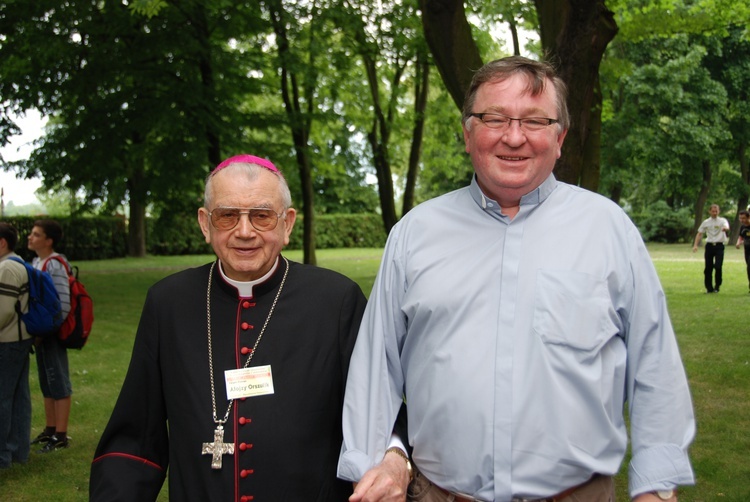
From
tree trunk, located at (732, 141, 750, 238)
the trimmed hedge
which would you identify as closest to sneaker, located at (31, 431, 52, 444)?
the trimmed hedge

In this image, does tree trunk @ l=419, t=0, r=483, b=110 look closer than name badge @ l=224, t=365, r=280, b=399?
No

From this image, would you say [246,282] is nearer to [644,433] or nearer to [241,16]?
[644,433]

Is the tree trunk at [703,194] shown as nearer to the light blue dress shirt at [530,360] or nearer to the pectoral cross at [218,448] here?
the light blue dress shirt at [530,360]

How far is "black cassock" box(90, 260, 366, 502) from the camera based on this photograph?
278 cm

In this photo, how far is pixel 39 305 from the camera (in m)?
6.77

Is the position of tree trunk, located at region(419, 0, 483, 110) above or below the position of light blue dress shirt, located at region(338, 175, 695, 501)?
above

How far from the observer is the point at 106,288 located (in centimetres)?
2119

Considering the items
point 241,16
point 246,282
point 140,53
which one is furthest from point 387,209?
point 246,282

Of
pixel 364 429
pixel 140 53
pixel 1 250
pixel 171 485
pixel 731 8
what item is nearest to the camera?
pixel 364 429

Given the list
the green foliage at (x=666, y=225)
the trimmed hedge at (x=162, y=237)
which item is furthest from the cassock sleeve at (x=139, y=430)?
the green foliage at (x=666, y=225)

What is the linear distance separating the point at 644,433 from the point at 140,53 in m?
14.4

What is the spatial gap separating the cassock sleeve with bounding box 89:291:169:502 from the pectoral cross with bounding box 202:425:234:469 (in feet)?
0.89

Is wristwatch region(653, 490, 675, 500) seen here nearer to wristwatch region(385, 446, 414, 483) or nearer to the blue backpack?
wristwatch region(385, 446, 414, 483)

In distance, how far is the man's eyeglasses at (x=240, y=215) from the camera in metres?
2.84
